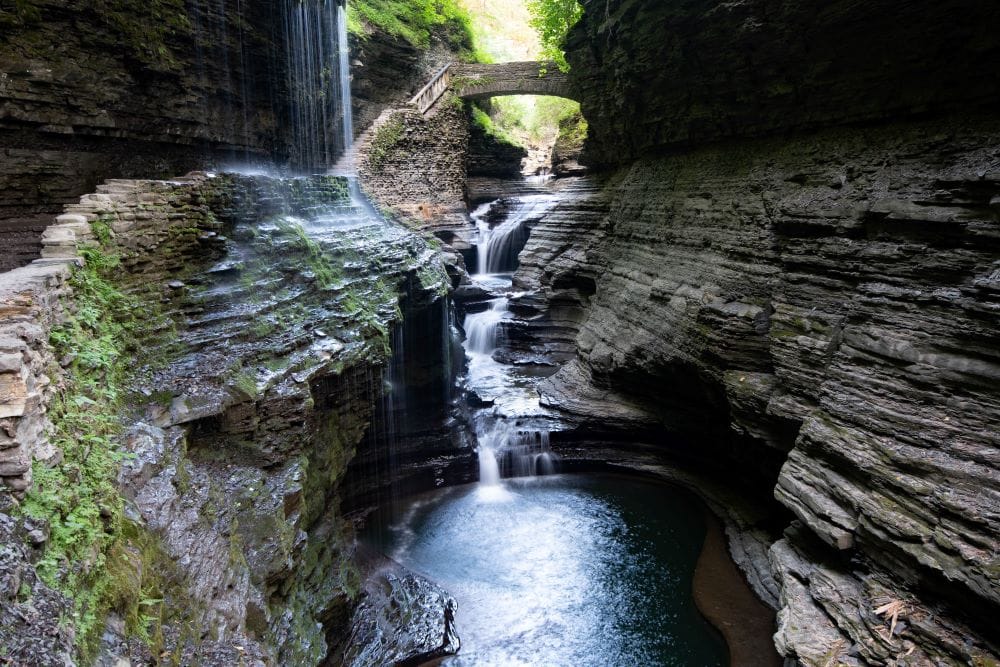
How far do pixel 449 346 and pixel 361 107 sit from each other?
13.1 metres

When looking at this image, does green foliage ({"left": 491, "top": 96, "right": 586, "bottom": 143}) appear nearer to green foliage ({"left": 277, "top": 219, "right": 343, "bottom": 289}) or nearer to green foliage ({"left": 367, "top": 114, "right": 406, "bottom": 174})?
green foliage ({"left": 367, "top": 114, "right": 406, "bottom": 174})

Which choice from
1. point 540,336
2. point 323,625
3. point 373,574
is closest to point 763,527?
point 373,574

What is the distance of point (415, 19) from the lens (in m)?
24.2

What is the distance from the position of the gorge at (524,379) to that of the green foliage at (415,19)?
7.72 m

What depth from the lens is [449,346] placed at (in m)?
13.6

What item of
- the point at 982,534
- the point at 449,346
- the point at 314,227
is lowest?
the point at 449,346

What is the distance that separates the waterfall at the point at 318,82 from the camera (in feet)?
52.6

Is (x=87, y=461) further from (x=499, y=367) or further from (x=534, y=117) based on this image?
(x=534, y=117)

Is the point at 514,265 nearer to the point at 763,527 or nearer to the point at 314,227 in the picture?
the point at 314,227

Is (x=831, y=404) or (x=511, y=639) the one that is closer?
(x=831, y=404)

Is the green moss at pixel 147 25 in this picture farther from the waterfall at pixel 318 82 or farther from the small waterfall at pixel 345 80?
the small waterfall at pixel 345 80


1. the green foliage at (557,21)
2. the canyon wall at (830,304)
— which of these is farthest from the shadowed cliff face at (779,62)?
the green foliage at (557,21)

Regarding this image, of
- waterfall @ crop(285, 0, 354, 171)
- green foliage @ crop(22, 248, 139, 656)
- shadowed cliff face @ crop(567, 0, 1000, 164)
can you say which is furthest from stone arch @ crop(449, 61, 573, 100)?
green foliage @ crop(22, 248, 139, 656)

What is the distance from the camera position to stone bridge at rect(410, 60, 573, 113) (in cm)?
2323
